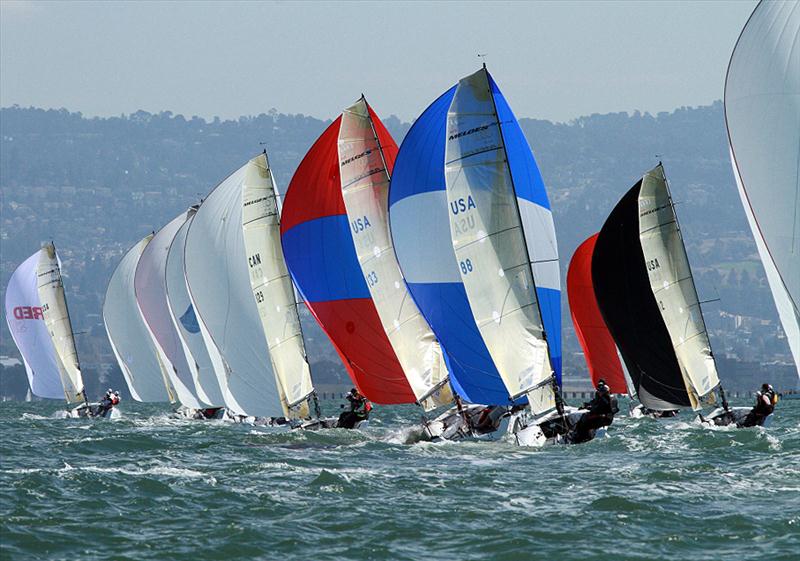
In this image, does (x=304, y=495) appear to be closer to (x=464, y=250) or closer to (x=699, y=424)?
(x=464, y=250)

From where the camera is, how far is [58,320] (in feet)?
170

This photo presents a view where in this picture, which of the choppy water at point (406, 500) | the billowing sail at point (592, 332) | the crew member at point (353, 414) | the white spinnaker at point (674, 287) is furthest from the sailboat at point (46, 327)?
the white spinnaker at point (674, 287)

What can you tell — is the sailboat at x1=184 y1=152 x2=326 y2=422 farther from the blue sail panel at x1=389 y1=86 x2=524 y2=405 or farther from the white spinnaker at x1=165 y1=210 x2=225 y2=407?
the blue sail panel at x1=389 y1=86 x2=524 y2=405

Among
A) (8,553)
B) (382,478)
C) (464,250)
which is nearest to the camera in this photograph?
(8,553)

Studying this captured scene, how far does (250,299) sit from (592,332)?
1336cm

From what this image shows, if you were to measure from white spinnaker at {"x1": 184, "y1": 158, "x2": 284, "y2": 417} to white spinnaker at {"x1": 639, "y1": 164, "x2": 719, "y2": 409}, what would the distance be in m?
9.18

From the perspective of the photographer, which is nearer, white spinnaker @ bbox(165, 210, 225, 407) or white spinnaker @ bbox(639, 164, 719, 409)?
white spinnaker @ bbox(639, 164, 719, 409)

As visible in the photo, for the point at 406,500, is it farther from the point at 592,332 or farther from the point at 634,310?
the point at 592,332

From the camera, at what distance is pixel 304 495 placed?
844 inches

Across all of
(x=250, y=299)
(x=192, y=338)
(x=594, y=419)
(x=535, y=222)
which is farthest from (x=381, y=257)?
(x=192, y=338)

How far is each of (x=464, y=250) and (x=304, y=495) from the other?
318 inches

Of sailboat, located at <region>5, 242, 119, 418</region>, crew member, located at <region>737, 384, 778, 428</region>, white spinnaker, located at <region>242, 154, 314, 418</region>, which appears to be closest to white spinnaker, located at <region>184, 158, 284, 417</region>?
white spinnaker, located at <region>242, 154, 314, 418</region>

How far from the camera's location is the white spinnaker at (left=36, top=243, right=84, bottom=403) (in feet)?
169

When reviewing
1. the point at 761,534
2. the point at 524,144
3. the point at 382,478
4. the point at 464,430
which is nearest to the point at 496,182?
the point at 524,144
